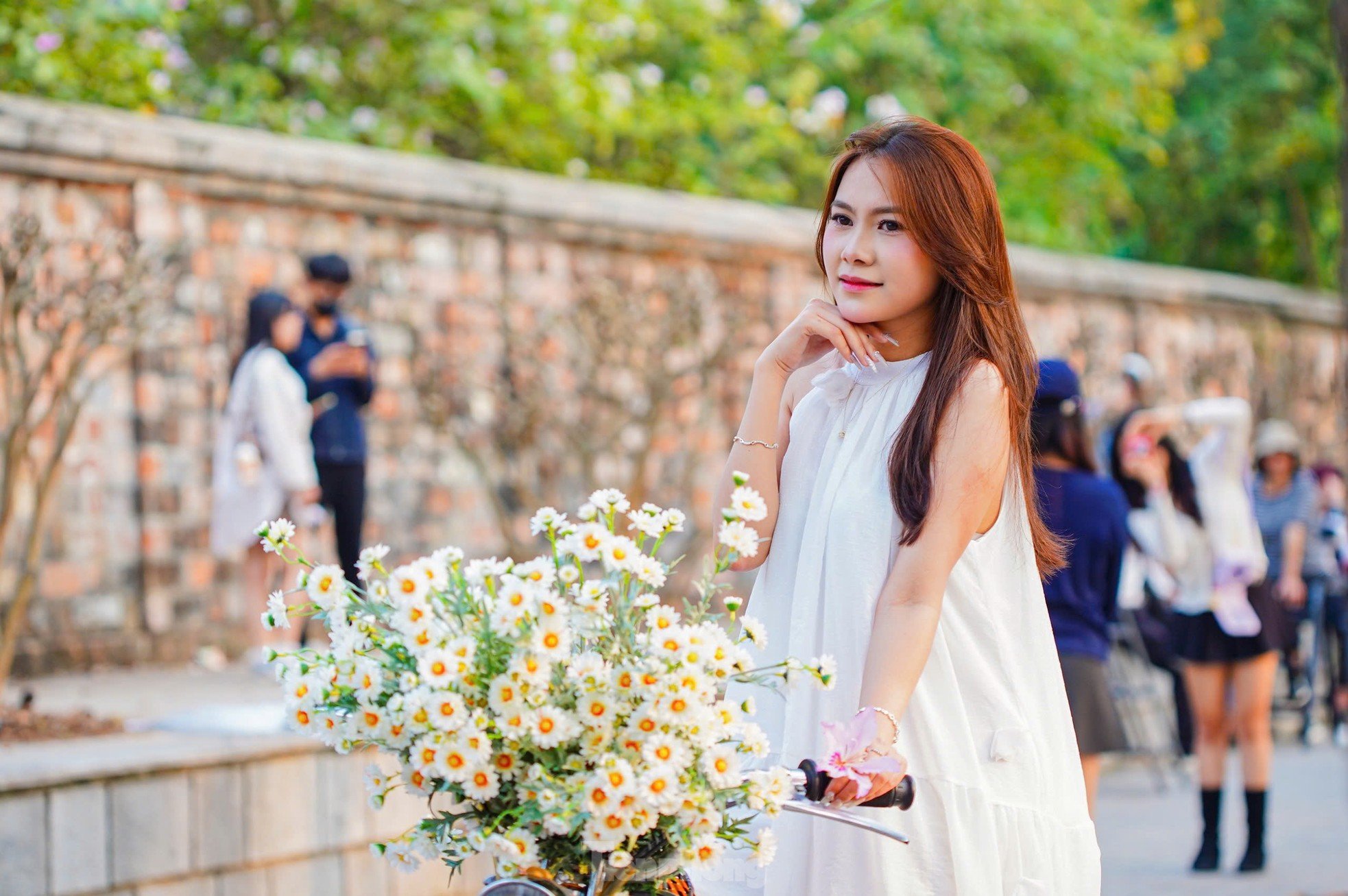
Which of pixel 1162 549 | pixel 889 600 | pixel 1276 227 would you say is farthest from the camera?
pixel 1276 227

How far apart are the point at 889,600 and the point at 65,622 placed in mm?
6421

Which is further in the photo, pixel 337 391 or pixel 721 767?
pixel 337 391

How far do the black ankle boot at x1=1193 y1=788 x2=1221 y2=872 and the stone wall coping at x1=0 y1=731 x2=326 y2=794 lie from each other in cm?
349

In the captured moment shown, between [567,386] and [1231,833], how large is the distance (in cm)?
474

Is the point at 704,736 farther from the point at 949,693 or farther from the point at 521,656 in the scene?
the point at 949,693

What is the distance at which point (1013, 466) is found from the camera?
9.30 feet

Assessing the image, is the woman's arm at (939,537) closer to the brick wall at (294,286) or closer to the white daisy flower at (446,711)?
the white daisy flower at (446,711)

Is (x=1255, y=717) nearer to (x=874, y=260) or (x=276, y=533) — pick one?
(x=874, y=260)

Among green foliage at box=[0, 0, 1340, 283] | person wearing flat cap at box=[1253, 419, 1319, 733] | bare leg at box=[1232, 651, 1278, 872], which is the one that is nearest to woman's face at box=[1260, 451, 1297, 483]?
person wearing flat cap at box=[1253, 419, 1319, 733]

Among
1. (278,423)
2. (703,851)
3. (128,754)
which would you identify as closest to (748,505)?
(703,851)

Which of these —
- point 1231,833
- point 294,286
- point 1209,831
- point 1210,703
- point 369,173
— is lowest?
point 1231,833

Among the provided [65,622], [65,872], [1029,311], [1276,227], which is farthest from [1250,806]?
[1276,227]

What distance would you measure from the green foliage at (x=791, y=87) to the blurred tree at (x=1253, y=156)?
0.12 ft

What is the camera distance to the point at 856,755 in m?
2.47
